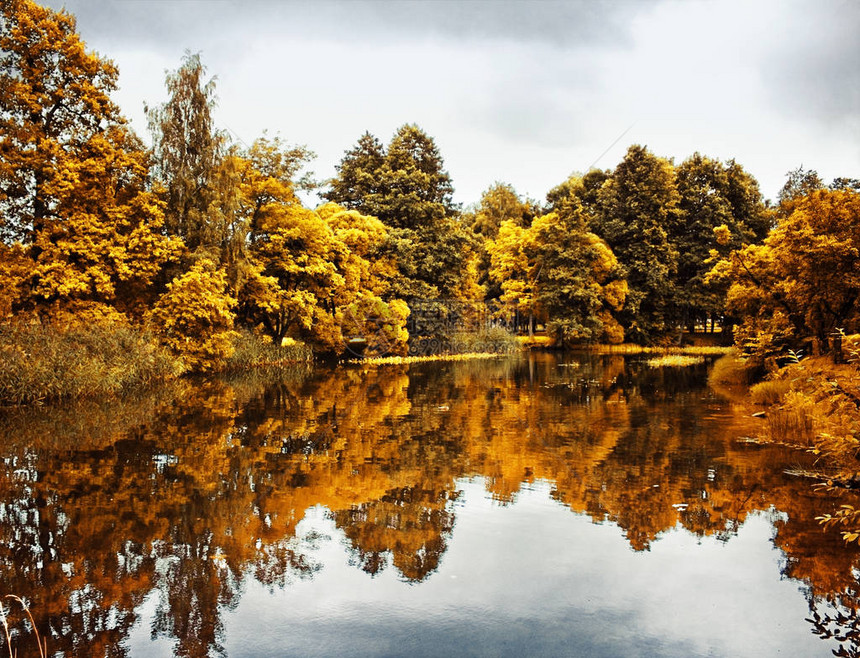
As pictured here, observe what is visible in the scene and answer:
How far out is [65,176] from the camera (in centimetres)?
2234

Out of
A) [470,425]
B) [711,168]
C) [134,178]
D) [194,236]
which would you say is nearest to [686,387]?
[470,425]

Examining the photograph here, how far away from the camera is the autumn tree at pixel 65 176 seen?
866 inches

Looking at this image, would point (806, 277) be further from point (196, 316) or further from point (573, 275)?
point (573, 275)

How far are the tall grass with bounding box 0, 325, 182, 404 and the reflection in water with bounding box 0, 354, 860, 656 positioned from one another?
4.17 feet

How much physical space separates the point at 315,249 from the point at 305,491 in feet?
80.4

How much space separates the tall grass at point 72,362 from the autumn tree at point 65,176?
10.6ft

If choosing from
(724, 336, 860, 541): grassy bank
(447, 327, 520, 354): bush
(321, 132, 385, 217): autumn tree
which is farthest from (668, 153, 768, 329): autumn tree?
(724, 336, 860, 541): grassy bank

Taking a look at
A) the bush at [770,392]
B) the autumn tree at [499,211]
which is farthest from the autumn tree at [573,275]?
the bush at [770,392]

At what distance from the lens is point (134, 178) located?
25453 millimetres

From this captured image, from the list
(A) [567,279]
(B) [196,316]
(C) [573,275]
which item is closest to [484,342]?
(A) [567,279]

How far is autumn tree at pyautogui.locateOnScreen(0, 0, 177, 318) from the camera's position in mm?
21984

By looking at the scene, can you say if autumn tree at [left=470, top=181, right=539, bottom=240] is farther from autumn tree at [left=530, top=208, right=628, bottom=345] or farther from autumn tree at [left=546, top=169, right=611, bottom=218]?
autumn tree at [left=530, top=208, right=628, bottom=345]

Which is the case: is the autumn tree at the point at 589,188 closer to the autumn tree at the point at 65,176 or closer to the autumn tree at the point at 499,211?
the autumn tree at the point at 499,211

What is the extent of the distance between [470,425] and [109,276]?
1648cm
